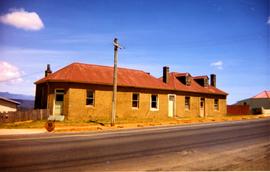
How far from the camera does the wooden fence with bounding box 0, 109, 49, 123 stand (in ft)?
75.3

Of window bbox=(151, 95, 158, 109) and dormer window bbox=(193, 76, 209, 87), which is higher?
dormer window bbox=(193, 76, 209, 87)

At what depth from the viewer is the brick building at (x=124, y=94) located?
25.1 meters

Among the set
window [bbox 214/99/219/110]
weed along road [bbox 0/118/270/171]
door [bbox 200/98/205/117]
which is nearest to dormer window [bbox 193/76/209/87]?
window [bbox 214/99/219/110]

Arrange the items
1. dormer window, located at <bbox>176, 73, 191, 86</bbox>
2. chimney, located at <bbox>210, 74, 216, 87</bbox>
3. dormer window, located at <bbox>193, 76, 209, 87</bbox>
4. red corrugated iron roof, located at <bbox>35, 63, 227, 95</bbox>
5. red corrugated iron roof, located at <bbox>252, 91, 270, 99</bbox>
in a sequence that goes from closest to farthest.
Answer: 1. red corrugated iron roof, located at <bbox>35, 63, 227, 95</bbox>
2. dormer window, located at <bbox>176, 73, 191, 86</bbox>
3. dormer window, located at <bbox>193, 76, 209, 87</bbox>
4. chimney, located at <bbox>210, 74, 216, 87</bbox>
5. red corrugated iron roof, located at <bbox>252, 91, 270, 99</bbox>

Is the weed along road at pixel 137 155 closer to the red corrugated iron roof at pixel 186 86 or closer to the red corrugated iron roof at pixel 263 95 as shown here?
the red corrugated iron roof at pixel 186 86

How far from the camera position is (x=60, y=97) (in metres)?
25.2

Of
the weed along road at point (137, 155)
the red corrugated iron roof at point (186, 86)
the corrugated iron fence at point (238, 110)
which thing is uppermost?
the red corrugated iron roof at point (186, 86)

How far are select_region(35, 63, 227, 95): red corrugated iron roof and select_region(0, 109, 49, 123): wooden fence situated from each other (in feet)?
9.95

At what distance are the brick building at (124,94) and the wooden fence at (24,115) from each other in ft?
2.76

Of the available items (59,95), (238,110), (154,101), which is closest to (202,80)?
(238,110)

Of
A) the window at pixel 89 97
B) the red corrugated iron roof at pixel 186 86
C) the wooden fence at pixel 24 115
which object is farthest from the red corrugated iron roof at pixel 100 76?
the wooden fence at pixel 24 115

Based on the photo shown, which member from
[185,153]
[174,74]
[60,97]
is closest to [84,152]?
[185,153]

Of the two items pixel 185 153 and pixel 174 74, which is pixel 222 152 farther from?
pixel 174 74

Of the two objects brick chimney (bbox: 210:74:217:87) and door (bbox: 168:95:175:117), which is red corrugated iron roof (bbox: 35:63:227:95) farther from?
brick chimney (bbox: 210:74:217:87)
